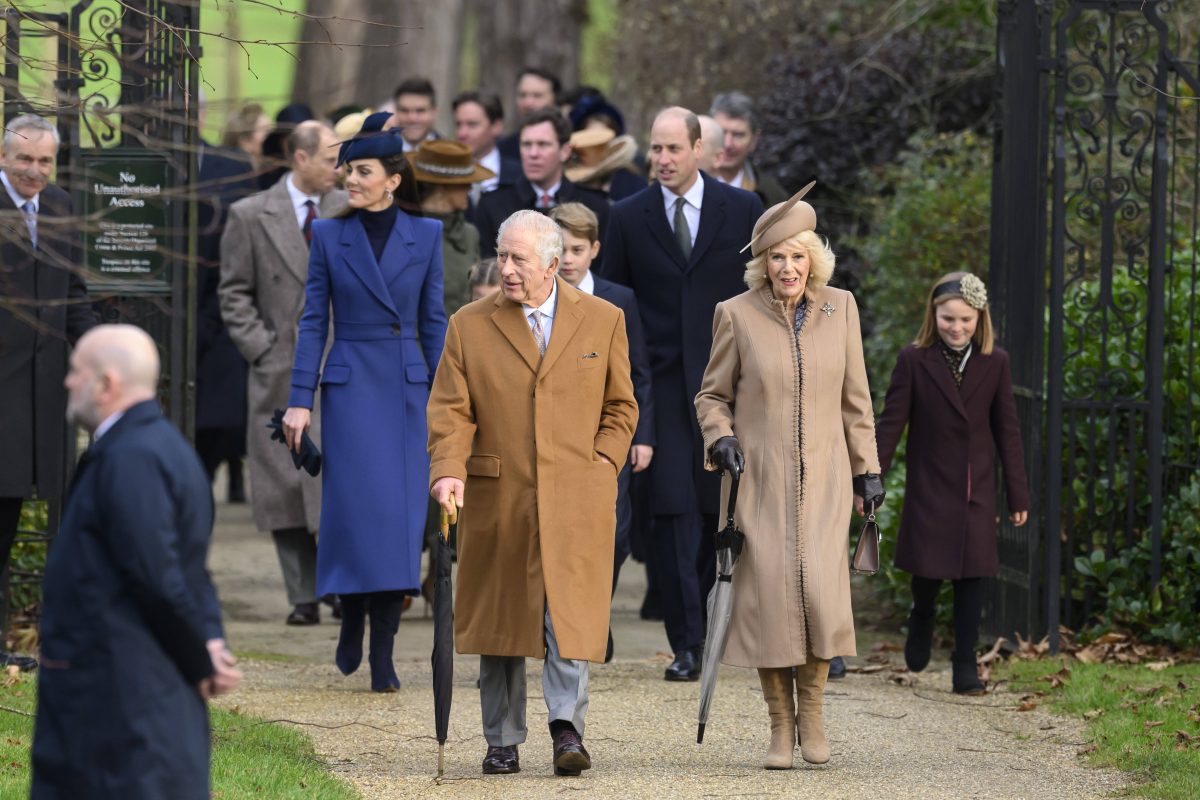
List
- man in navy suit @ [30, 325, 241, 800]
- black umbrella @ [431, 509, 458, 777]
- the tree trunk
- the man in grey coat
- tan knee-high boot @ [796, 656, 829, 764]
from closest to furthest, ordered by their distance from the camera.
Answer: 1. man in navy suit @ [30, 325, 241, 800]
2. black umbrella @ [431, 509, 458, 777]
3. tan knee-high boot @ [796, 656, 829, 764]
4. the man in grey coat
5. the tree trunk

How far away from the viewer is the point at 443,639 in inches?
262

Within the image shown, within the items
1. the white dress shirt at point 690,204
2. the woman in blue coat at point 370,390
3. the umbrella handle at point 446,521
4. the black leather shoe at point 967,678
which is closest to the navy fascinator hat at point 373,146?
the woman in blue coat at point 370,390

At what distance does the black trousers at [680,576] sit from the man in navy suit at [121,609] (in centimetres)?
436

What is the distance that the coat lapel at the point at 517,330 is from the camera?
22.6 feet

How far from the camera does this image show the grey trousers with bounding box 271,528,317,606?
1015 centimetres

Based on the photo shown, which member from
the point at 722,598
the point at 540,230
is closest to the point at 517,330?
the point at 540,230

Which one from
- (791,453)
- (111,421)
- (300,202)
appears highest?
(300,202)

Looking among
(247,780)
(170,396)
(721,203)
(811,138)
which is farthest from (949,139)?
(247,780)

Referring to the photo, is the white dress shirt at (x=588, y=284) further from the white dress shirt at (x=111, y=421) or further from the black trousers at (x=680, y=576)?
the white dress shirt at (x=111, y=421)

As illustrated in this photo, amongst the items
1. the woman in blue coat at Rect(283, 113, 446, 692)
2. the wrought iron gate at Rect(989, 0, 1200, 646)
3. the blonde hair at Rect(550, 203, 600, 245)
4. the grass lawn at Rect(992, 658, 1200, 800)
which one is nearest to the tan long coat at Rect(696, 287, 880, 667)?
the grass lawn at Rect(992, 658, 1200, 800)

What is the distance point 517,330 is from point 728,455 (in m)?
0.84

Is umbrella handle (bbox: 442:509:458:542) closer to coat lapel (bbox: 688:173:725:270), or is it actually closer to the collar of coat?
the collar of coat

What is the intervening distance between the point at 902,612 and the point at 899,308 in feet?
8.62

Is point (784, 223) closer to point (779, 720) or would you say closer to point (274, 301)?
point (779, 720)
